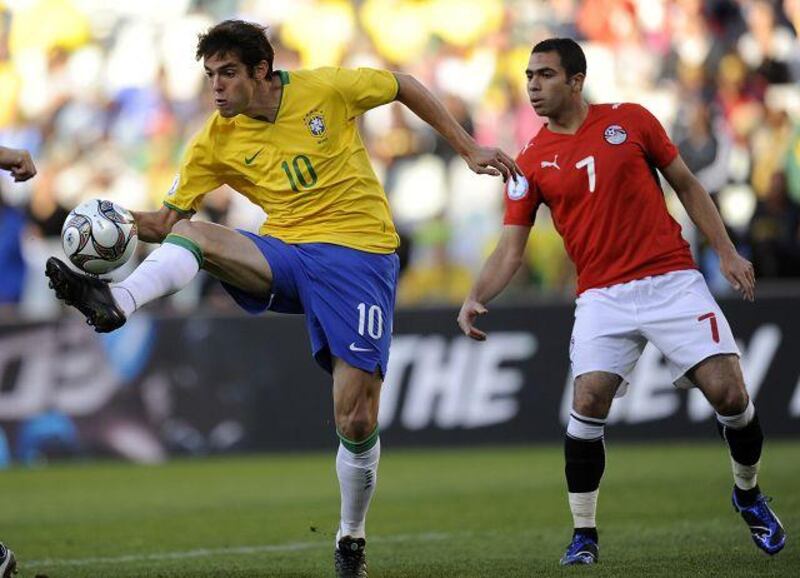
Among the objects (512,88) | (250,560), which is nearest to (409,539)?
(250,560)

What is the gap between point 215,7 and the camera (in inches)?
782

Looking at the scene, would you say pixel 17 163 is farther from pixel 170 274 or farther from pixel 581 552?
pixel 581 552

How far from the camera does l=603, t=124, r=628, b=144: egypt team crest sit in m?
7.54

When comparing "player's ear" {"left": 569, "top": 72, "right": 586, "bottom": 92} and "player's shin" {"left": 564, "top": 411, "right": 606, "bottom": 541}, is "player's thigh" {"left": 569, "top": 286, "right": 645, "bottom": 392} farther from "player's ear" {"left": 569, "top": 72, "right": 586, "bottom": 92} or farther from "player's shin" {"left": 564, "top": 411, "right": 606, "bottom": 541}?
"player's ear" {"left": 569, "top": 72, "right": 586, "bottom": 92}

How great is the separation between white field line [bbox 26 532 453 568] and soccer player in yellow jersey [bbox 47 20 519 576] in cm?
170

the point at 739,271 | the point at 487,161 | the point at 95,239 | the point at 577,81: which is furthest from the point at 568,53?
the point at 95,239

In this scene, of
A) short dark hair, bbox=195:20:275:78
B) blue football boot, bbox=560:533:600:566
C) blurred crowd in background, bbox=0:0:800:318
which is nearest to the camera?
short dark hair, bbox=195:20:275:78

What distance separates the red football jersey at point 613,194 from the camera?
751 centimetres

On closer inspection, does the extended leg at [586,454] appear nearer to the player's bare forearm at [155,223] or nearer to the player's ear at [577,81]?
the player's ear at [577,81]

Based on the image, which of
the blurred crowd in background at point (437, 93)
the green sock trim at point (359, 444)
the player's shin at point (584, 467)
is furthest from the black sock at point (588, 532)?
the blurred crowd in background at point (437, 93)

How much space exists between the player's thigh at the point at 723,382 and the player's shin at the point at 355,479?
166 cm

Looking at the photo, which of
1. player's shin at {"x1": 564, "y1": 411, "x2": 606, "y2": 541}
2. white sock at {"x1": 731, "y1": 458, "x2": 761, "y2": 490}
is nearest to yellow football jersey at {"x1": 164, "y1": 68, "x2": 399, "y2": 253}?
player's shin at {"x1": 564, "y1": 411, "x2": 606, "y2": 541}

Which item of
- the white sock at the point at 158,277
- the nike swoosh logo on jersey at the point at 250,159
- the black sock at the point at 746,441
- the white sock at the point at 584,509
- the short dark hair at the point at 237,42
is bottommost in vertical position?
the white sock at the point at 584,509

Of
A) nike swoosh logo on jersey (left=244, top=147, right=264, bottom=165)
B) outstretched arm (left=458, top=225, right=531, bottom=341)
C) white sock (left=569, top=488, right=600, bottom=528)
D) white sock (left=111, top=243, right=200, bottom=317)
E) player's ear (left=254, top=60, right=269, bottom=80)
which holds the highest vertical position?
player's ear (left=254, top=60, right=269, bottom=80)
